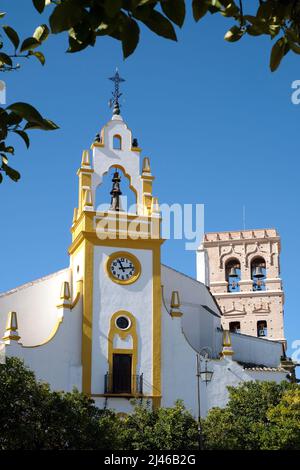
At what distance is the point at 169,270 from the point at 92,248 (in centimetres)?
708

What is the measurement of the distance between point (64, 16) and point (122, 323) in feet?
85.8

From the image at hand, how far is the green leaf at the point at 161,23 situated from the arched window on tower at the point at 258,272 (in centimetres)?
4536

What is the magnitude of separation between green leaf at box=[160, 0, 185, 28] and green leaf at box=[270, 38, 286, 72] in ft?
2.50

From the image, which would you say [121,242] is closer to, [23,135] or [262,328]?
[262,328]

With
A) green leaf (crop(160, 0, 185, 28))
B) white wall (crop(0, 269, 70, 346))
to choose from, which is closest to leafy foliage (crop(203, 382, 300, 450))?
white wall (crop(0, 269, 70, 346))

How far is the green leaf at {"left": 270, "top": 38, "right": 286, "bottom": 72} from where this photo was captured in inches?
169

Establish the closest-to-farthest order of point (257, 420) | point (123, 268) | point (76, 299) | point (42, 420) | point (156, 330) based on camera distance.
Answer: point (42, 420) → point (257, 420) → point (76, 299) → point (156, 330) → point (123, 268)

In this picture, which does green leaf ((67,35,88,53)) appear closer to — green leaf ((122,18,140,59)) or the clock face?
green leaf ((122,18,140,59))

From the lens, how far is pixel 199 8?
4.06m

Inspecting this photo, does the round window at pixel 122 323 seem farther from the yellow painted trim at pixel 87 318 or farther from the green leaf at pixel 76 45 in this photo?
the green leaf at pixel 76 45

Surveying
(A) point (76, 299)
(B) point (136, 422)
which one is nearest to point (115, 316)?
(A) point (76, 299)

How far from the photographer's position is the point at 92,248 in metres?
29.7

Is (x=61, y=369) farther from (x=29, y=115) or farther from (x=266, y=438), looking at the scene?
(x=29, y=115)
